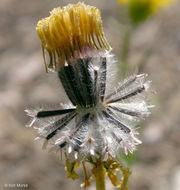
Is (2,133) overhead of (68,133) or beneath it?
beneath

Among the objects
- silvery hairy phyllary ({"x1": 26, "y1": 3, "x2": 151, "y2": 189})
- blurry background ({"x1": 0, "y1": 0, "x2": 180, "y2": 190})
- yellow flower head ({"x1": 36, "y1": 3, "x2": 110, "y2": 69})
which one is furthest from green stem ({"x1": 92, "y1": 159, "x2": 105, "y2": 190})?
blurry background ({"x1": 0, "y1": 0, "x2": 180, "y2": 190})

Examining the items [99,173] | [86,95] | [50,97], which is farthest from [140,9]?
[99,173]

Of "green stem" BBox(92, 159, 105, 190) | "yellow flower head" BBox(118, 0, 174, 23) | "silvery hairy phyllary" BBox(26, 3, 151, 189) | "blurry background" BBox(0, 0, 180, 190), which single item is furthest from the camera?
"yellow flower head" BBox(118, 0, 174, 23)

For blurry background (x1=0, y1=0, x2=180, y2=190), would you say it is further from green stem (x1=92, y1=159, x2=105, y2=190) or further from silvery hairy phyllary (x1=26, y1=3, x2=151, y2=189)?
green stem (x1=92, y1=159, x2=105, y2=190)

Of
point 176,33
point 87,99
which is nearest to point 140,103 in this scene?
point 87,99

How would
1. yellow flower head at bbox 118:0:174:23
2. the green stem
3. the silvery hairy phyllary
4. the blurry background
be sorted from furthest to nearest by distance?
yellow flower head at bbox 118:0:174:23 < the blurry background < the green stem < the silvery hairy phyllary

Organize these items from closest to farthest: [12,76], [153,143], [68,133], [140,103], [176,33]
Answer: [68,133] < [140,103] < [153,143] < [12,76] < [176,33]

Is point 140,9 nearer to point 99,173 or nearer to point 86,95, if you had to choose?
point 86,95

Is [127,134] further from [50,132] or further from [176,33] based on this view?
[176,33]
